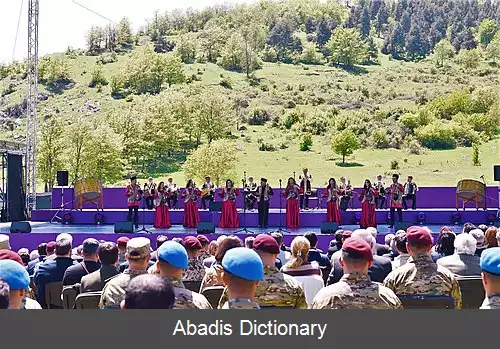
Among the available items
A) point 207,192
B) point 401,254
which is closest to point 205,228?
point 207,192

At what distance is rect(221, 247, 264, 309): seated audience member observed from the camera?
8.65 ft

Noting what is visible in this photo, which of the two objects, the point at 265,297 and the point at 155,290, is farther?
the point at 265,297

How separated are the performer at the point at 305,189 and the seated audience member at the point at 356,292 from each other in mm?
15144

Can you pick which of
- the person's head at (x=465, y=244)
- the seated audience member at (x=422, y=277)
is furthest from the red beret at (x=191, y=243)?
the person's head at (x=465, y=244)

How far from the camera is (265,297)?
138 inches

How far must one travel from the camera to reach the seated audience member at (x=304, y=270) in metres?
4.54

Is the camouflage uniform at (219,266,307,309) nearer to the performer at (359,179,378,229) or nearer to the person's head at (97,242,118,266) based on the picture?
the person's head at (97,242,118,266)

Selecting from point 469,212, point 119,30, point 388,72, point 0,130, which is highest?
point 119,30

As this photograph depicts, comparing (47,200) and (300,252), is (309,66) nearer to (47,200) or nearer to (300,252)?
(47,200)

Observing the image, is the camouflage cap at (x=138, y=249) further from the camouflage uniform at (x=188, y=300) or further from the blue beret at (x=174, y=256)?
the camouflage uniform at (x=188, y=300)

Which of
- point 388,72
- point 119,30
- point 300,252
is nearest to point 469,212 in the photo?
point 300,252


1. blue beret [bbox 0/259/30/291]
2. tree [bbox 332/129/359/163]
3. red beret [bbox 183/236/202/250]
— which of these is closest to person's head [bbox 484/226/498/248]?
red beret [bbox 183/236/202/250]
